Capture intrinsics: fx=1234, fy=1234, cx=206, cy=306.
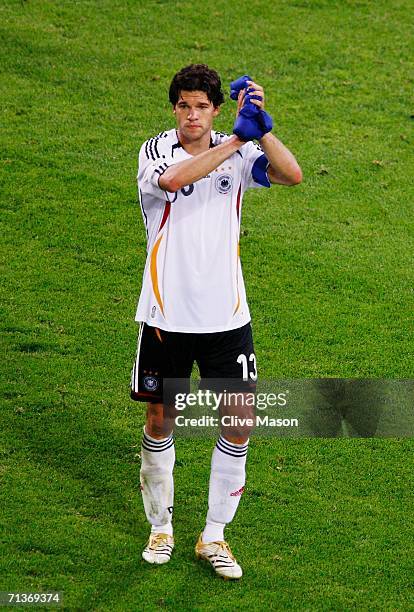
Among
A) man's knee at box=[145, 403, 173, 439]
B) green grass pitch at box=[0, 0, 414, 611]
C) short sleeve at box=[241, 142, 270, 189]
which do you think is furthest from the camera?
green grass pitch at box=[0, 0, 414, 611]

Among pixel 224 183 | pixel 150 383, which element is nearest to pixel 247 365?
pixel 150 383

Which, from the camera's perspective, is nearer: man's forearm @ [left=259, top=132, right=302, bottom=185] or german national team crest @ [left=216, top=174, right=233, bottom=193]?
man's forearm @ [left=259, top=132, right=302, bottom=185]

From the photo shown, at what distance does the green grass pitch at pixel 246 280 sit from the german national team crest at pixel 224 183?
1.95 meters

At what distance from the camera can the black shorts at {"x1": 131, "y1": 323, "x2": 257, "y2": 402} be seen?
6.46 m

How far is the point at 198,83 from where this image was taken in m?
6.30

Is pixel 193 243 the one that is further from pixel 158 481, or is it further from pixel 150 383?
pixel 158 481

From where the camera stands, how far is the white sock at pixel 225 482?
6602 millimetres

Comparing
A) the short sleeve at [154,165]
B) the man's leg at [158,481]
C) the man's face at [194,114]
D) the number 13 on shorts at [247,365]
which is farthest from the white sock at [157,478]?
the man's face at [194,114]

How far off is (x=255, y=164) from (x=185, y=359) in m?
1.09

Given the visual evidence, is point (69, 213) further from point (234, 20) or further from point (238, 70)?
point (234, 20)

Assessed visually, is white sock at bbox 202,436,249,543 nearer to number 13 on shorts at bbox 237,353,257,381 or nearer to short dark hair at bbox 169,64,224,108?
number 13 on shorts at bbox 237,353,257,381

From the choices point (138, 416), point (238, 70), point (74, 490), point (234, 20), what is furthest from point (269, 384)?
point (234, 20)

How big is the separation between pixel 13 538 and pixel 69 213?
4.12 metres

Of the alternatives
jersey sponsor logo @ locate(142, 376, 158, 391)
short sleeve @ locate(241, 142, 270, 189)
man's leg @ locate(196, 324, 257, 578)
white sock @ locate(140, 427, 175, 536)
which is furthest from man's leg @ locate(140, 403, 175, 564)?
short sleeve @ locate(241, 142, 270, 189)
